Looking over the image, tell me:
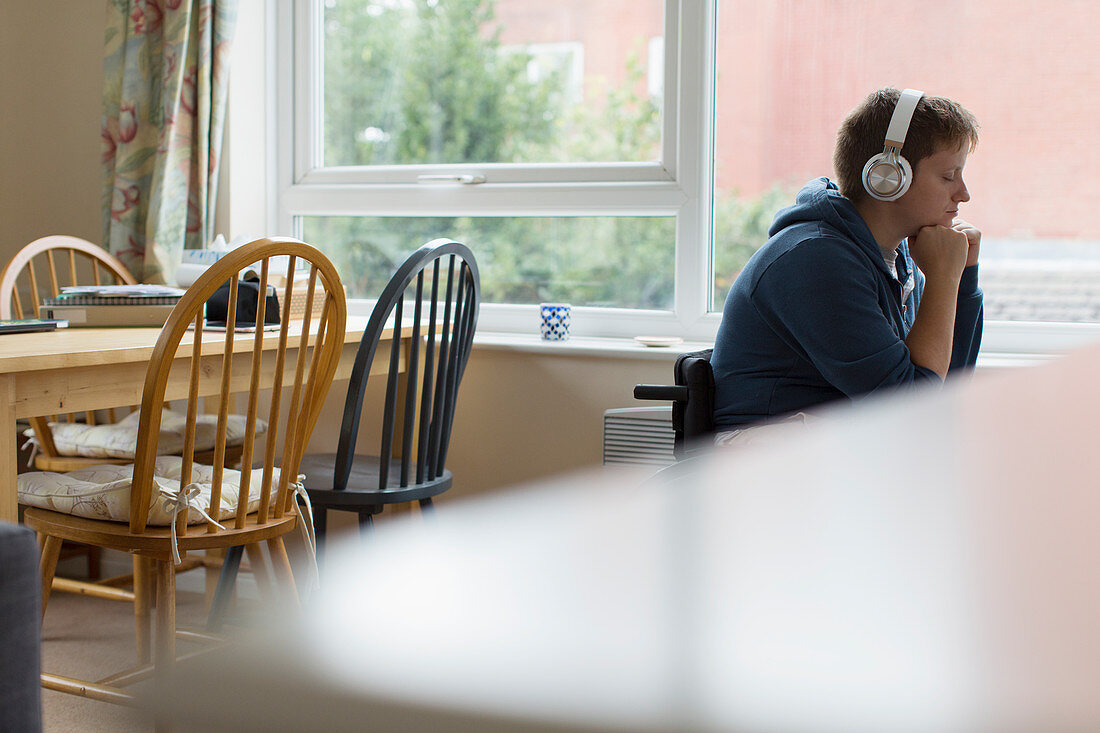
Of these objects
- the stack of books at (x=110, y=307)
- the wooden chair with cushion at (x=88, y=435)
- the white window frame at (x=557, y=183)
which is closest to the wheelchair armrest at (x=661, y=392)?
the white window frame at (x=557, y=183)

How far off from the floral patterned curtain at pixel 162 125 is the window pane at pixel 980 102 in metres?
1.33

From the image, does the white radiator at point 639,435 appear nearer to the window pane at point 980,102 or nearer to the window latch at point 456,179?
the window pane at point 980,102

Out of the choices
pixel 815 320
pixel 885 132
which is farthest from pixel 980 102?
pixel 815 320

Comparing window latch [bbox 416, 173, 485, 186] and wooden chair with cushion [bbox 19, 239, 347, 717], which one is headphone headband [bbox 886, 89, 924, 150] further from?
window latch [bbox 416, 173, 485, 186]

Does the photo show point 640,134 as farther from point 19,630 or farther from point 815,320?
point 19,630

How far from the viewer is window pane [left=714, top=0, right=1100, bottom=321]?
84.4 inches

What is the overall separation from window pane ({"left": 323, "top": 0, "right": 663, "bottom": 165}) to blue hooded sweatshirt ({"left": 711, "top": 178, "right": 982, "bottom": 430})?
0.95 m

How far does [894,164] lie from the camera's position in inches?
63.8

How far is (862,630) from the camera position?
0.11 metres

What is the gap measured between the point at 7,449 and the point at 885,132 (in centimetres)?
149

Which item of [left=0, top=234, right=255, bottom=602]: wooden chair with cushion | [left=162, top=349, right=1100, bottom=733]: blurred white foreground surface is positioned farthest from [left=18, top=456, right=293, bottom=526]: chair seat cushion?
[left=162, top=349, right=1100, bottom=733]: blurred white foreground surface

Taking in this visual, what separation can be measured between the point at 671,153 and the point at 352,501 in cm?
119

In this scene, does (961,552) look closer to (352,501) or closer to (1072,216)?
(352,501)

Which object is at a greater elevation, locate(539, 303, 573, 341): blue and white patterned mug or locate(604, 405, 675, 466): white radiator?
locate(539, 303, 573, 341): blue and white patterned mug
